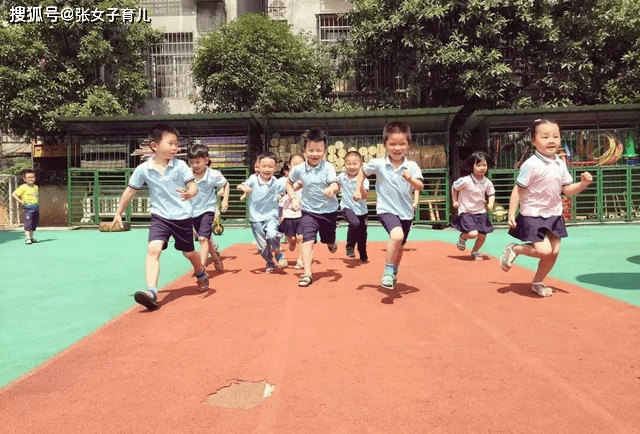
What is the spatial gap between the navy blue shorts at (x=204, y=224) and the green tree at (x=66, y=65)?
13034mm

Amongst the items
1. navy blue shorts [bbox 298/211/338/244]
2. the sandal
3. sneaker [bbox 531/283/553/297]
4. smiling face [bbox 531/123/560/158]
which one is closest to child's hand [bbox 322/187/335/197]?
navy blue shorts [bbox 298/211/338/244]

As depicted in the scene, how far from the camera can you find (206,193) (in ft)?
24.2

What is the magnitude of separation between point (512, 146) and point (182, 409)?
49.8ft

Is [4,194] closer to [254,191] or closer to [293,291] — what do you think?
[254,191]

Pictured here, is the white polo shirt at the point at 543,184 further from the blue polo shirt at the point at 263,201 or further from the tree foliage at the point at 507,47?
the tree foliage at the point at 507,47

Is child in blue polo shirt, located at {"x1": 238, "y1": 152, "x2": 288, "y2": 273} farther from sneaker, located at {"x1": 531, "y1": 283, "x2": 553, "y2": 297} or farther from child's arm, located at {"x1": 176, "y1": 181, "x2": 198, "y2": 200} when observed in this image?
sneaker, located at {"x1": 531, "y1": 283, "x2": 553, "y2": 297}

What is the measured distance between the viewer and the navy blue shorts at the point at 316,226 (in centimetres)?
645

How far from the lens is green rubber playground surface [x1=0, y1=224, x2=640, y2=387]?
4289 millimetres

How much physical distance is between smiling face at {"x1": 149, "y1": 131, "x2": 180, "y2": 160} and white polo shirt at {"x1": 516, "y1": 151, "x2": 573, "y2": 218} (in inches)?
143

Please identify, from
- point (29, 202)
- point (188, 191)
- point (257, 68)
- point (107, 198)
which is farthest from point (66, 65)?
point (188, 191)

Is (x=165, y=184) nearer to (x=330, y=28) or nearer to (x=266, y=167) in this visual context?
(x=266, y=167)

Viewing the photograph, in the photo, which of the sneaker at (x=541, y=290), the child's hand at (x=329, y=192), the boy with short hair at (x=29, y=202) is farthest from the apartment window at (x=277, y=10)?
the sneaker at (x=541, y=290)

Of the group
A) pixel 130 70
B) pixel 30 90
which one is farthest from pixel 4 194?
pixel 130 70

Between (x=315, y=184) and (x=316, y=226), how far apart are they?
534 millimetres
